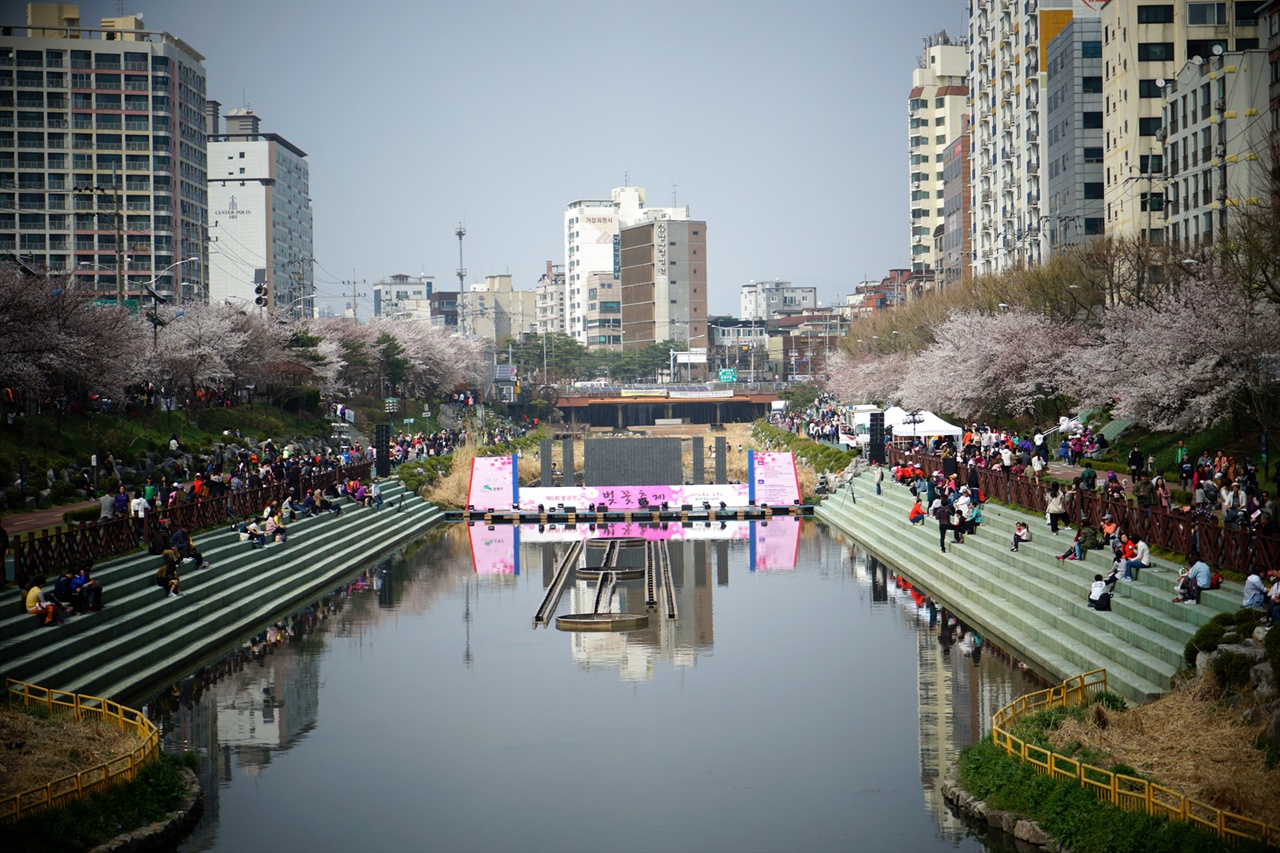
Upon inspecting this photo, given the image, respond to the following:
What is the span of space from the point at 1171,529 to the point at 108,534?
2641 cm

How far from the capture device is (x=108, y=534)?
Result: 34.8 meters


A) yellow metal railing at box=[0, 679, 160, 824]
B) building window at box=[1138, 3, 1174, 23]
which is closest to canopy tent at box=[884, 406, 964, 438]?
building window at box=[1138, 3, 1174, 23]

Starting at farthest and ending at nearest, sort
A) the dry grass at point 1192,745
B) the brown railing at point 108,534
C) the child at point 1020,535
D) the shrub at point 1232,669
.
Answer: the child at point 1020,535
the brown railing at point 108,534
the shrub at point 1232,669
the dry grass at point 1192,745

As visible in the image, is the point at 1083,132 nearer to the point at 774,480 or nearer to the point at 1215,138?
the point at 1215,138

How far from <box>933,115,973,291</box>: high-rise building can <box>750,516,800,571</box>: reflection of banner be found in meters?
67.6

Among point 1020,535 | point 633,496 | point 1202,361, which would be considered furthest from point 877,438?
point 1020,535

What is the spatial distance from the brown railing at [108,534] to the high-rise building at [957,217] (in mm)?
90442

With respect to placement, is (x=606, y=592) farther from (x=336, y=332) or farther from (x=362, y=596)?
(x=336, y=332)

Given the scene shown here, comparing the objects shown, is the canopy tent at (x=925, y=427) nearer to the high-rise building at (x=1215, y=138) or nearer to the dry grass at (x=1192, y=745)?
the high-rise building at (x=1215, y=138)

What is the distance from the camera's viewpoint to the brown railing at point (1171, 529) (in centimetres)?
2639

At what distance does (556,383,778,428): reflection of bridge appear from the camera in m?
151

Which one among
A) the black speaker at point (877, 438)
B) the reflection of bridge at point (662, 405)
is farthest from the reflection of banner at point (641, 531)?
the reflection of bridge at point (662, 405)

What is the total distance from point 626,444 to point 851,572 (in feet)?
78.3

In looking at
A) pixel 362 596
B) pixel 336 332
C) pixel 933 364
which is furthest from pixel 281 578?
pixel 336 332
